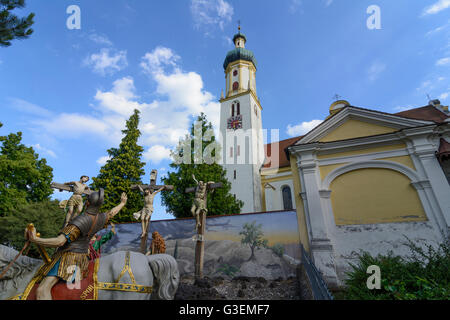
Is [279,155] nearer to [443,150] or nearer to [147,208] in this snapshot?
[443,150]

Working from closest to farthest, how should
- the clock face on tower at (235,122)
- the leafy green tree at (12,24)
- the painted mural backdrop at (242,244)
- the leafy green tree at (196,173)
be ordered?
the leafy green tree at (12,24), the painted mural backdrop at (242,244), the leafy green tree at (196,173), the clock face on tower at (235,122)

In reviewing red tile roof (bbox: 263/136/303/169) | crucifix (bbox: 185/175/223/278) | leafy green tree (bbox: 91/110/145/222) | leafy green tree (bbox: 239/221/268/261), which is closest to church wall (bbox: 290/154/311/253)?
leafy green tree (bbox: 239/221/268/261)

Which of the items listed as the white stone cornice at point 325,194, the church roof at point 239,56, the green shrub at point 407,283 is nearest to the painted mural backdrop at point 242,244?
the white stone cornice at point 325,194

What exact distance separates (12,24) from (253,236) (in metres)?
10.1

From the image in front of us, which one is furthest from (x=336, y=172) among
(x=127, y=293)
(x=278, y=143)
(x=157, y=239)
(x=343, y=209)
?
(x=278, y=143)

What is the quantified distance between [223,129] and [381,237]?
22046mm

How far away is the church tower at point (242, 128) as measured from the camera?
890 inches

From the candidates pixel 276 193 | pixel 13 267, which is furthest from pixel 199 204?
pixel 276 193

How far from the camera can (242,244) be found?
818cm

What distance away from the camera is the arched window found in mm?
21422

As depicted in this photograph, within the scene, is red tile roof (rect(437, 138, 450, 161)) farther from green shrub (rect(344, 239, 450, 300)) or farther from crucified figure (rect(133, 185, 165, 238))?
crucified figure (rect(133, 185, 165, 238))

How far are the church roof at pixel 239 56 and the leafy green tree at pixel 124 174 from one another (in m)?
18.8

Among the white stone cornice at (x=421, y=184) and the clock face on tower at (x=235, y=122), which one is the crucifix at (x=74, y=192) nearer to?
the white stone cornice at (x=421, y=184)

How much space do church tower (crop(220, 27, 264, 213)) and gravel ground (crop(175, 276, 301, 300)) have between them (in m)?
13.8
